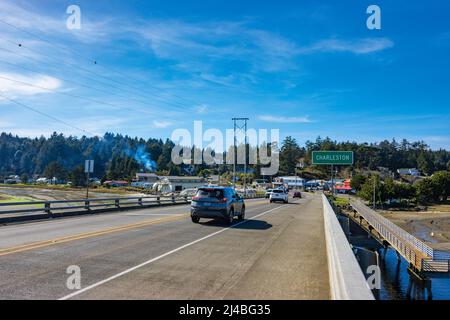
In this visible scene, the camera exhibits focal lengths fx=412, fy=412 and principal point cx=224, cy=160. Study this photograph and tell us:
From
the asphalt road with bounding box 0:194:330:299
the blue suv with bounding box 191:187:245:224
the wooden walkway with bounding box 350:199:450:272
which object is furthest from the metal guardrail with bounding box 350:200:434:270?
the asphalt road with bounding box 0:194:330:299

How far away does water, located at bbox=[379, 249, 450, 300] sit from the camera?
84.4 feet

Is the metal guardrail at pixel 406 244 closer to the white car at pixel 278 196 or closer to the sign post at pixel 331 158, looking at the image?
the white car at pixel 278 196

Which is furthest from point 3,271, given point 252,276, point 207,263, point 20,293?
point 252,276

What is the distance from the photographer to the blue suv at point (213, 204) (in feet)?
61.1

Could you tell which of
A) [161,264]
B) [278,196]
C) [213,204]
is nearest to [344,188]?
[278,196]

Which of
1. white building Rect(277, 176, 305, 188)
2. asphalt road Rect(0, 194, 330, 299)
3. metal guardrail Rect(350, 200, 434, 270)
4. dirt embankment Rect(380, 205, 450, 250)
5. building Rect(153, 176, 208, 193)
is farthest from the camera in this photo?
white building Rect(277, 176, 305, 188)

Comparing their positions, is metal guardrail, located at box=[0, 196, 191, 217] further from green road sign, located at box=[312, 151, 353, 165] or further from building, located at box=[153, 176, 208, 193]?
building, located at box=[153, 176, 208, 193]

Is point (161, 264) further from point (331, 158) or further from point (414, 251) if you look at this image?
point (331, 158)

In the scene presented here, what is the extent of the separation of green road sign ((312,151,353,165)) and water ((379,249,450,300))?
80.3 feet

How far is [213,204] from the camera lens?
1869cm

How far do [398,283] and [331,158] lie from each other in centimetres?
3216

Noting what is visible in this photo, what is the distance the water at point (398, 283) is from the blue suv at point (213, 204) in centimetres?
1061

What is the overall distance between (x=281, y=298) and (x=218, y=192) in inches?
487
